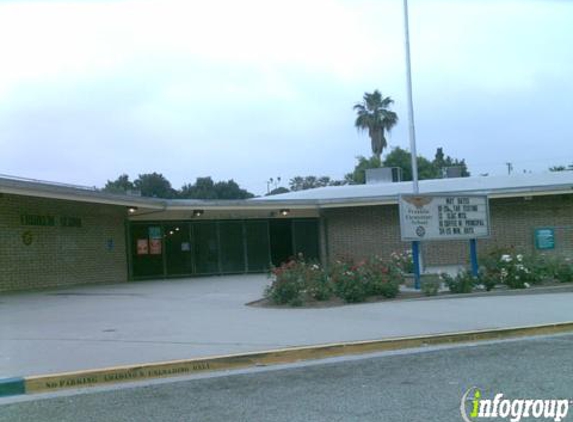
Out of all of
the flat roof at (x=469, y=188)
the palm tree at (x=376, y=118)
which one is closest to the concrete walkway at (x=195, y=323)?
the flat roof at (x=469, y=188)

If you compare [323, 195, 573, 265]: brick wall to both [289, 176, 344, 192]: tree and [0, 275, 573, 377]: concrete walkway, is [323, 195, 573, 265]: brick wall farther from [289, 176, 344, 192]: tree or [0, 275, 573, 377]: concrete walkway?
[289, 176, 344, 192]: tree

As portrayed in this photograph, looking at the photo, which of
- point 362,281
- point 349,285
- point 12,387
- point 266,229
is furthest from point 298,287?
point 266,229

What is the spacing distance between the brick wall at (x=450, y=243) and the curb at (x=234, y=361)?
16.7 meters

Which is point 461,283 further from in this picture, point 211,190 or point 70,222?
point 211,190

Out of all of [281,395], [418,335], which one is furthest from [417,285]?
[281,395]

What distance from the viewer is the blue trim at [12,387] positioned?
794 centimetres

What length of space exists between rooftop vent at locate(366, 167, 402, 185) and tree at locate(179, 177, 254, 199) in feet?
144

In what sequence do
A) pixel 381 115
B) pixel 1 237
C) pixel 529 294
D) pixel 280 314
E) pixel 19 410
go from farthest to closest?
pixel 381 115 → pixel 1 237 → pixel 529 294 → pixel 280 314 → pixel 19 410

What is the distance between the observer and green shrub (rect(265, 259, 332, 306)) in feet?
50.4

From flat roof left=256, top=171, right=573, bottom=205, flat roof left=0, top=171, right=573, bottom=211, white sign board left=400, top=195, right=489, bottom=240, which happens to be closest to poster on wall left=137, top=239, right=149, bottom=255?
flat roof left=0, top=171, right=573, bottom=211

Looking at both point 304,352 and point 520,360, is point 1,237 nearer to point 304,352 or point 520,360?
point 304,352

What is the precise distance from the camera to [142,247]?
89.6ft

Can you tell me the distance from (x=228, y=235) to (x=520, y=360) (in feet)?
68.2

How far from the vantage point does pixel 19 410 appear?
723cm
